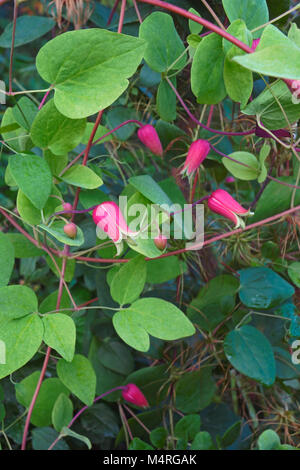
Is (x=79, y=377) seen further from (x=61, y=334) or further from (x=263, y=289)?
(x=263, y=289)

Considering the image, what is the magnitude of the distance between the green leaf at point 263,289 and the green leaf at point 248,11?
228 mm

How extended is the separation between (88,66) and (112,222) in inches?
4.3

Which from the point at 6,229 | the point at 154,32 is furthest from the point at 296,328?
the point at 6,229

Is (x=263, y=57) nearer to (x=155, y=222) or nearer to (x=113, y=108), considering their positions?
(x=155, y=222)

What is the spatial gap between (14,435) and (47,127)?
14.7 inches

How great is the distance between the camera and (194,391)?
22.8 inches

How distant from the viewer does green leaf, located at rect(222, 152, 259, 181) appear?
0.48 m

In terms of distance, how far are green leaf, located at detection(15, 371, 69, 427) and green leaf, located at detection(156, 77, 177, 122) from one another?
0.27 metres

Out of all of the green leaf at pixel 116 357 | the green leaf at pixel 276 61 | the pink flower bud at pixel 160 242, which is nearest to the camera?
the green leaf at pixel 276 61

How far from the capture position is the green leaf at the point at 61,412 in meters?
0.48

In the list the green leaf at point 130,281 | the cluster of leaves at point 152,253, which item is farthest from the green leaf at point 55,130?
the green leaf at point 130,281

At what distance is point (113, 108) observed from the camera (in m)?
0.61

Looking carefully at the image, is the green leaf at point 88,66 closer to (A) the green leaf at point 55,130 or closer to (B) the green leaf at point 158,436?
(A) the green leaf at point 55,130

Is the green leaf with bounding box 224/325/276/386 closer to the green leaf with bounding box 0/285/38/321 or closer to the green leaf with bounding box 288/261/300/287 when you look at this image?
the green leaf with bounding box 288/261/300/287
